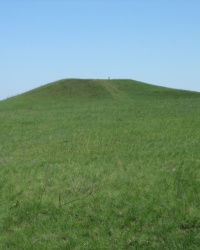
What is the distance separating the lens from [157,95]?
45.2 metres

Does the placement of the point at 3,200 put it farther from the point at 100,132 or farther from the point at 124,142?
the point at 100,132

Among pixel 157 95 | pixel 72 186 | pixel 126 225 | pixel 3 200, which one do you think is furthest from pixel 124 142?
pixel 157 95

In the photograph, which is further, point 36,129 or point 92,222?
point 36,129

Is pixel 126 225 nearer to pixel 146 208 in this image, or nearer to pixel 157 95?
pixel 146 208

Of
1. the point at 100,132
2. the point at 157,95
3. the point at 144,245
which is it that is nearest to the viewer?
the point at 144,245

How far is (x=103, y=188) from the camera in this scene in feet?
36.1

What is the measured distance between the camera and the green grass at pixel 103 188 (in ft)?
28.9

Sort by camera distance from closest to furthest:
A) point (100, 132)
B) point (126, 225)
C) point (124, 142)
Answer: point (126, 225) < point (124, 142) < point (100, 132)

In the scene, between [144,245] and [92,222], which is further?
[92,222]

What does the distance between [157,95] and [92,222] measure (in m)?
36.7

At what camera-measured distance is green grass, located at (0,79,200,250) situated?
8.80 m

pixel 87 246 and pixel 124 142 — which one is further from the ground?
pixel 124 142

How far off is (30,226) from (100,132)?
914 cm

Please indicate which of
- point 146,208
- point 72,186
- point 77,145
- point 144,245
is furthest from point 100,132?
point 144,245
